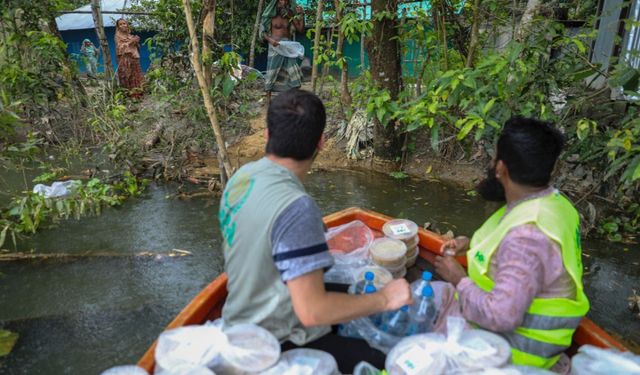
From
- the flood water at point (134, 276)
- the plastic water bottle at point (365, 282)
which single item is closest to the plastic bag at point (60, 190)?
the flood water at point (134, 276)

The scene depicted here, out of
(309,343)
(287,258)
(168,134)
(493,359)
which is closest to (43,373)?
(309,343)

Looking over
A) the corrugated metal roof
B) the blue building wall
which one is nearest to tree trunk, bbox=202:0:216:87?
the blue building wall

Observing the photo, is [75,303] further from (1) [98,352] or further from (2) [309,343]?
(2) [309,343]

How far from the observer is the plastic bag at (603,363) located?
151cm

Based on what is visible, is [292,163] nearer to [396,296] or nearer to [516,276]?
[396,296]

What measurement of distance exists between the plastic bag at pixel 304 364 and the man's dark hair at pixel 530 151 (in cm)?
98

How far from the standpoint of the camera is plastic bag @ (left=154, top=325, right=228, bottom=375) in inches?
60.5

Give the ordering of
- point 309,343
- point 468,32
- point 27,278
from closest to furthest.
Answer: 1. point 309,343
2. point 27,278
3. point 468,32

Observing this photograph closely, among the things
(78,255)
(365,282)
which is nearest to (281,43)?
(78,255)

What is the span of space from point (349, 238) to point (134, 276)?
6.86 feet

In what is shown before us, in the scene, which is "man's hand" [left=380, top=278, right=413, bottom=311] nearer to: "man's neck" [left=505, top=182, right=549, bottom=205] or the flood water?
"man's neck" [left=505, top=182, right=549, bottom=205]

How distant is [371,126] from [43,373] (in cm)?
523

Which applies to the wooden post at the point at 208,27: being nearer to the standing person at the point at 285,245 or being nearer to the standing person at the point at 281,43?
the standing person at the point at 285,245

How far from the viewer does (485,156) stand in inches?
241
